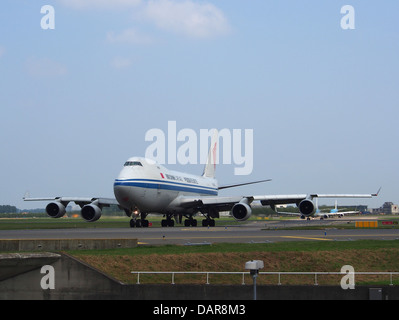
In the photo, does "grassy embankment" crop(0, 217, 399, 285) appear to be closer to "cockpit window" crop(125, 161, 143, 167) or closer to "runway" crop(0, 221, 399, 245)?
"runway" crop(0, 221, 399, 245)

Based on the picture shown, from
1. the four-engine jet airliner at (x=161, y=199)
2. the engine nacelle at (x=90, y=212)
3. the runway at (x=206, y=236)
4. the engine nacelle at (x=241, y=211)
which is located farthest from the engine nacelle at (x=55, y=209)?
the engine nacelle at (x=241, y=211)

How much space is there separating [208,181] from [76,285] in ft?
183

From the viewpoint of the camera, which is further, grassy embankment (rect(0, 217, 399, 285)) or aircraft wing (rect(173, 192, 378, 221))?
aircraft wing (rect(173, 192, 378, 221))

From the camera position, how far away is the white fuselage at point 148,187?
5750 centimetres

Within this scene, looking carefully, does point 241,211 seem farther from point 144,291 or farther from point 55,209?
point 144,291

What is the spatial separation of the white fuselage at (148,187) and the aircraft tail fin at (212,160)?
720 inches

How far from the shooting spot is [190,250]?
31.7m

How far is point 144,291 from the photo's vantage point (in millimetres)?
25438

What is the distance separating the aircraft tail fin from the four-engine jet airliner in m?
13.4

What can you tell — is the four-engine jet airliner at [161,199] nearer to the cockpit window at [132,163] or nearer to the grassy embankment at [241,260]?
the cockpit window at [132,163]

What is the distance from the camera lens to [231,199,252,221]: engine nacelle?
6103 cm

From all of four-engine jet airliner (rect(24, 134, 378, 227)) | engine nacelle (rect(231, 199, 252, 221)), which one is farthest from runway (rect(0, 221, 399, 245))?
engine nacelle (rect(231, 199, 252, 221))
